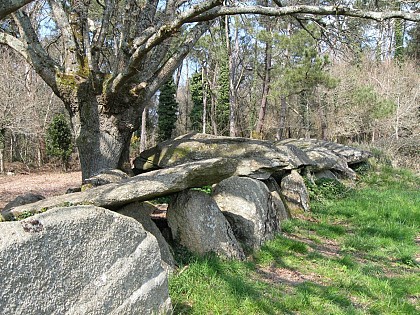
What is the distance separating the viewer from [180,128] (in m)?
34.5

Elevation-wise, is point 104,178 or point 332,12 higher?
point 332,12

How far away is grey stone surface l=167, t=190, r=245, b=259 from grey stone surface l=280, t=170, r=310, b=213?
294 centimetres

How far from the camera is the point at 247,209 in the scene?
17.7ft

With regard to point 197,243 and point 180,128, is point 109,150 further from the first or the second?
point 180,128

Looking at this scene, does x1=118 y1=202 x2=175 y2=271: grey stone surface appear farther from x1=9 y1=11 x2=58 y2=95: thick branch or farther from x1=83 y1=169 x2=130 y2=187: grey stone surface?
x1=9 y1=11 x2=58 y2=95: thick branch

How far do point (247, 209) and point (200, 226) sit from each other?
988 millimetres

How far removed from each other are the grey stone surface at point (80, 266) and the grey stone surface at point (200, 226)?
4.70 ft

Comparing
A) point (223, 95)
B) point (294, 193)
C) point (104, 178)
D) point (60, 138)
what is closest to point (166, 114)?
point (223, 95)

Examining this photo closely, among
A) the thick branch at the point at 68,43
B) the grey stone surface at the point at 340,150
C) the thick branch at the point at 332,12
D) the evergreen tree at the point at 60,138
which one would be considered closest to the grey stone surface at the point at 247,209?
the thick branch at the point at 332,12

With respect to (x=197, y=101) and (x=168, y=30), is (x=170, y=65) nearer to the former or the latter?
(x=168, y=30)

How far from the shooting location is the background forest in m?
13.5

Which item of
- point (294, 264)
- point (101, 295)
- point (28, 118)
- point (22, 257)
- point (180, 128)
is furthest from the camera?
point (180, 128)

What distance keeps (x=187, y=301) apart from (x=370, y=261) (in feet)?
8.99

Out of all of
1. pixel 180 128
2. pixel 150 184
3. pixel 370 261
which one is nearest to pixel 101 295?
pixel 150 184
